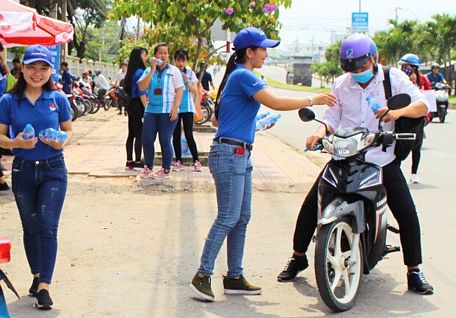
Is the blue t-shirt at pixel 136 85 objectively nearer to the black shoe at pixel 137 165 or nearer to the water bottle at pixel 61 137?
the black shoe at pixel 137 165

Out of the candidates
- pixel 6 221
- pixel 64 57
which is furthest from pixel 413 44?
pixel 6 221

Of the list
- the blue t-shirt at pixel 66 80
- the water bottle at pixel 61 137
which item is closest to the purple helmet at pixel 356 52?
the water bottle at pixel 61 137

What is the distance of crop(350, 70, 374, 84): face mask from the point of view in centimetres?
523

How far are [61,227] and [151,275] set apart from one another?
6.16 ft

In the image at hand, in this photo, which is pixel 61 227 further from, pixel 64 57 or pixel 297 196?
pixel 64 57

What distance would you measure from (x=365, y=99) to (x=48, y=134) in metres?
2.13

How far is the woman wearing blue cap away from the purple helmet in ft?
6.19

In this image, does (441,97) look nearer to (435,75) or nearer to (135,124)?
(435,75)

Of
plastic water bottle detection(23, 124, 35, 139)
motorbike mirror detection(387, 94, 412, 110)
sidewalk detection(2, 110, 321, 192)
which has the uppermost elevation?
motorbike mirror detection(387, 94, 412, 110)

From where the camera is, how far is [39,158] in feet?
16.4

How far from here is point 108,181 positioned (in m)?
9.93

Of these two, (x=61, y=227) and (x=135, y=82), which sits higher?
(x=135, y=82)

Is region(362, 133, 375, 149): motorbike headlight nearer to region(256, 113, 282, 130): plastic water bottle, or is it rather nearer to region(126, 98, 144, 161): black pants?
region(256, 113, 282, 130): plastic water bottle

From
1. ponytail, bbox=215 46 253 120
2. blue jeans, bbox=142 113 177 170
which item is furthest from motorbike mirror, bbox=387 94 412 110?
→ blue jeans, bbox=142 113 177 170
